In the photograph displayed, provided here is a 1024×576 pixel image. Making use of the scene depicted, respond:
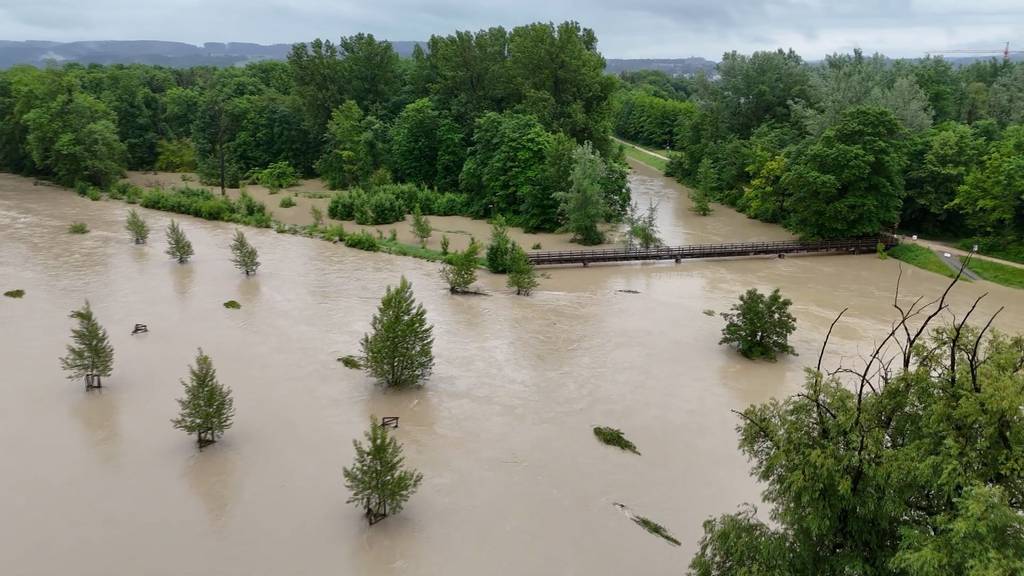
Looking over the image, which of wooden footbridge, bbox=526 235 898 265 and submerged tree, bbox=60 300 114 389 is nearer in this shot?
submerged tree, bbox=60 300 114 389

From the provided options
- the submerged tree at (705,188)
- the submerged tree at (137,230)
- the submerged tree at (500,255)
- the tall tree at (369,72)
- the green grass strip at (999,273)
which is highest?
the tall tree at (369,72)

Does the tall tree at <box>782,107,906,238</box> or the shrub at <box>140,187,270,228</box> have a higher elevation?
the tall tree at <box>782,107,906,238</box>

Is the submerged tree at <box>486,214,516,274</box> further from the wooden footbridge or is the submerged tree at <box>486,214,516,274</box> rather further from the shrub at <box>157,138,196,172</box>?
the shrub at <box>157,138,196,172</box>

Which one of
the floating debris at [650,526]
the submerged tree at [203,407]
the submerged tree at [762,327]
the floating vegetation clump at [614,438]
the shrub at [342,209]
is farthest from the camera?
the shrub at [342,209]

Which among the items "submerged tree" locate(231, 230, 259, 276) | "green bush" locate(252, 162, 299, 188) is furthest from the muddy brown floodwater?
"green bush" locate(252, 162, 299, 188)

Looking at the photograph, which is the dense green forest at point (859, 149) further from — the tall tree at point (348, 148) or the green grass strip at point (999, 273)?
the tall tree at point (348, 148)

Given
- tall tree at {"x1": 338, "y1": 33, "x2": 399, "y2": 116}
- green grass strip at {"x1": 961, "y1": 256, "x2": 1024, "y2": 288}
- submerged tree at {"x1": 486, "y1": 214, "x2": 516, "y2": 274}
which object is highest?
tall tree at {"x1": 338, "y1": 33, "x2": 399, "y2": 116}

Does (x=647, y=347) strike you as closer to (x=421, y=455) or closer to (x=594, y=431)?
(x=594, y=431)

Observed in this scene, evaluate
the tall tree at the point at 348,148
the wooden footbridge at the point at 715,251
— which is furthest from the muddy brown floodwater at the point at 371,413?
the tall tree at the point at 348,148
